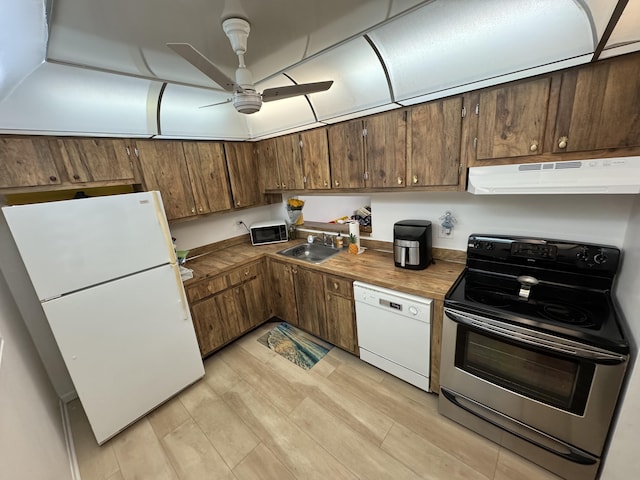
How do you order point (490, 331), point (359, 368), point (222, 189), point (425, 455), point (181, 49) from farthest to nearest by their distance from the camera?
point (222, 189) < point (359, 368) < point (425, 455) < point (490, 331) < point (181, 49)

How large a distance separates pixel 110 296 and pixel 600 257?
9.90 ft

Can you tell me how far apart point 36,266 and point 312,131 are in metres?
2.16

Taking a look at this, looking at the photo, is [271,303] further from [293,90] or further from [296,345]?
[293,90]

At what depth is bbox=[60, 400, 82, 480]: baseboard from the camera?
1.58 metres

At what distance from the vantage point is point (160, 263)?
1.89 meters

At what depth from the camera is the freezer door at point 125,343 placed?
1.60 m

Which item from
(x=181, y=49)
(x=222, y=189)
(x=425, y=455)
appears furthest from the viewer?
(x=222, y=189)

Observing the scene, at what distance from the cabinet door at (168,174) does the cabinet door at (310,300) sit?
49.2 inches

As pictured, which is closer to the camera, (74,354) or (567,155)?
(567,155)

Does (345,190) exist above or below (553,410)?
above

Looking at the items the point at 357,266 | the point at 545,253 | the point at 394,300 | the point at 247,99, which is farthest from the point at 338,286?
the point at 247,99

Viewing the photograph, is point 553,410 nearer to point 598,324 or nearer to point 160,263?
point 598,324

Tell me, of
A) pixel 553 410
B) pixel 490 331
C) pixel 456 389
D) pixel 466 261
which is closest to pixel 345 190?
pixel 466 261

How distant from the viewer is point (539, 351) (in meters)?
1.30
